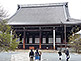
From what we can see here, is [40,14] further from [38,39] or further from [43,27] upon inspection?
[38,39]

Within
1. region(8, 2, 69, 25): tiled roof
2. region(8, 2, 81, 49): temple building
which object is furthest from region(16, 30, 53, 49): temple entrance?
region(8, 2, 69, 25): tiled roof

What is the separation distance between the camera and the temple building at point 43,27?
85.2 feet

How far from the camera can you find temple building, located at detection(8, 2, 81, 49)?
85.2 ft

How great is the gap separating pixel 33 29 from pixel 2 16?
61.2 ft

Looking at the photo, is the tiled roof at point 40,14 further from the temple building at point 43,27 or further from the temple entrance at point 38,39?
the temple entrance at point 38,39

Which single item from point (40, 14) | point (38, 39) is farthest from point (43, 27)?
point (40, 14)

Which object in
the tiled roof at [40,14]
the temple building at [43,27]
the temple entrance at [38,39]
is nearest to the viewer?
the temple building at [43,27]

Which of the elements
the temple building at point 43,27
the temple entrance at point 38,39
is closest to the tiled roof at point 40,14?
the temple building at point 43,27

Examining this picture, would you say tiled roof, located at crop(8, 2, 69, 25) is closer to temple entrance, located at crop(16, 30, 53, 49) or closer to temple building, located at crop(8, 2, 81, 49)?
temple building, located at crop(8, 2, 81, 49)

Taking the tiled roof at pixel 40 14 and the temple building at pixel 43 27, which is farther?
the tiled roof at pixel 40 14

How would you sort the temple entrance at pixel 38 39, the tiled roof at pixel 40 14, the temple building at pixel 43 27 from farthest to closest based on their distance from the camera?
the temple entrance at pixel 38 39
the tiled roof at pixel 40 14
the temple building at pixel 43 27

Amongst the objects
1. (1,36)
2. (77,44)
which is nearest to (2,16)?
(1,36)

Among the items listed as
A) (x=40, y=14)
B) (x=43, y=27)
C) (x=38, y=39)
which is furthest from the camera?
(x=40, y=14)

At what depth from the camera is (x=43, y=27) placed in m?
27.9
